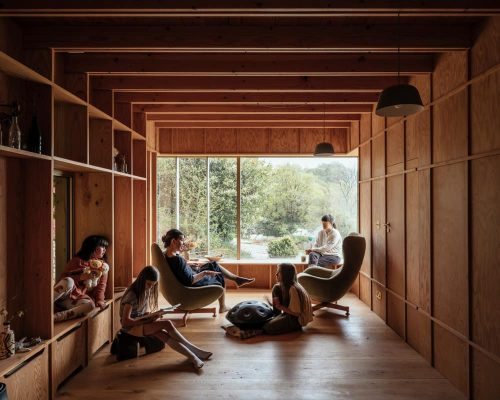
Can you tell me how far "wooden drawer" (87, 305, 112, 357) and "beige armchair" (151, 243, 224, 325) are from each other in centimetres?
79

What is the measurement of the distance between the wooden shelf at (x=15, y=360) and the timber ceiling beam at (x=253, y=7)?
2324mm

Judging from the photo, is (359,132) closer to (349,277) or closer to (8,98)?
(349,277)

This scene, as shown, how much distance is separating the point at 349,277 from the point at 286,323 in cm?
118

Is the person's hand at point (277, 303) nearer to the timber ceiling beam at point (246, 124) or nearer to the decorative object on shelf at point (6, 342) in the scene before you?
the decorative object on shelf at point (6, 342)

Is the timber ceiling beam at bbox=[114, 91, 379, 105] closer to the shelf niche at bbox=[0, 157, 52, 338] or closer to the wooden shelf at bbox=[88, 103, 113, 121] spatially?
the wooden shelf at bbox=[88, 103, 113, 121]

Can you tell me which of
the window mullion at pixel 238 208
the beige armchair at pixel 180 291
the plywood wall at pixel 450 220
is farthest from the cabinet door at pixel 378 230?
the window mullion at pixel 238 208

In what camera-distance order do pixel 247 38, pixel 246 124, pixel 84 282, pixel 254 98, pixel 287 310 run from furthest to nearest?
1. pixel 246 124
2. pixel 254 98
3. pixel 287 310
4. pixel 84 282
5. pixel 247 38

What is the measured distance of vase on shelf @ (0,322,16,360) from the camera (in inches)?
98.1

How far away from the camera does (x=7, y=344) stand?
2516 millimetres

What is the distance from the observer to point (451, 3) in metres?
2.38

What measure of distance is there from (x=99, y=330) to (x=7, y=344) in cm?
136

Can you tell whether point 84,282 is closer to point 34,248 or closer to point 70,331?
point 70,331

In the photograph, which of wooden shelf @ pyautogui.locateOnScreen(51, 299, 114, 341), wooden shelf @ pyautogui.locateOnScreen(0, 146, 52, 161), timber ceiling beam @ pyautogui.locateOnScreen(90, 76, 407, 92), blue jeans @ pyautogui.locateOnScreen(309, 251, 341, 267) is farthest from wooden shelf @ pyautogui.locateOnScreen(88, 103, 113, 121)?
blue jeans @ pyautogui.locateOnScreen(309, 251, 341, 267)

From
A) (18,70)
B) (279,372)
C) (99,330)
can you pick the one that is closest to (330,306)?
(279,372)
